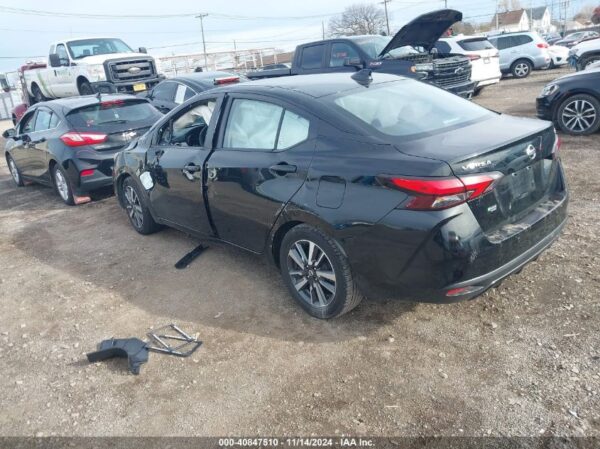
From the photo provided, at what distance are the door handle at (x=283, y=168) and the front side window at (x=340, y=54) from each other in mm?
8069

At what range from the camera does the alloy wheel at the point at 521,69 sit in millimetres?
19688

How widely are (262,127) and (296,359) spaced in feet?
5.75

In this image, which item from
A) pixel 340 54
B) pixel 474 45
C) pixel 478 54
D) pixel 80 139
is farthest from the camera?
pixel 474 45

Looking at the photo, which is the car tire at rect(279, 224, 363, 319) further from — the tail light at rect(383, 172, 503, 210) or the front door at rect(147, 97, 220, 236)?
the front door at rect(147, 97, 220, 236)

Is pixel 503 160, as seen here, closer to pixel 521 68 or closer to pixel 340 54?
pixel 340 54

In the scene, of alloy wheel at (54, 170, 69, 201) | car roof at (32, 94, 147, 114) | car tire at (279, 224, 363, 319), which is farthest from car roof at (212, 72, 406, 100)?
alloy wheel at (54, 170, 69, 201)

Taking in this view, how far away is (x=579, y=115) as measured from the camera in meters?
8.06

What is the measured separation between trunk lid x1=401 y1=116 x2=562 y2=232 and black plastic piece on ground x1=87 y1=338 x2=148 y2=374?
2.23m

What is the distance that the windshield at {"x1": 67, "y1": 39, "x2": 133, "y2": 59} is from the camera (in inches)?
580

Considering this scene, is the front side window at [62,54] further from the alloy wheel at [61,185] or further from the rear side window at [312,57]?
the alloy wheel at [61,185]

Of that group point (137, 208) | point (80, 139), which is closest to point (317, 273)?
point (137, 208)

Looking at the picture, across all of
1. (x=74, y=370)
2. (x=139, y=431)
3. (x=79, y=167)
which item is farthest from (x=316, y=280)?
(x=79, y=167)

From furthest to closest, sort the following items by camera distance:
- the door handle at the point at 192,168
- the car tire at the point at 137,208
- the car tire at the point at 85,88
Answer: the car tire at the point at 85,88, the car tire at the point at 137,208, the door handle at the point at 192,168

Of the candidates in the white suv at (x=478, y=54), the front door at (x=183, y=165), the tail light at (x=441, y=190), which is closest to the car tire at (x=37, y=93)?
the white suv at (x=478, y=54)
